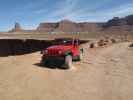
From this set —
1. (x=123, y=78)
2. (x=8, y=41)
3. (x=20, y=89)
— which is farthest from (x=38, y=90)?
(x=8, y=41)

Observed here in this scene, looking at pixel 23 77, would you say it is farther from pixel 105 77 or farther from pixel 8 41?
pixel 8 41

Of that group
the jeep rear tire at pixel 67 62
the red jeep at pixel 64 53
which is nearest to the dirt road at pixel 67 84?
the jeep rear tire at pixel 67 62

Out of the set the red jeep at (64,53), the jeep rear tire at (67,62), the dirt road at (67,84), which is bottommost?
the dirt road at (67,84)

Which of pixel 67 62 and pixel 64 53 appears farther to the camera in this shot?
pixel 67 62

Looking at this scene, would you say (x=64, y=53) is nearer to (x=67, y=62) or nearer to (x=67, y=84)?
(x=67, y=62)

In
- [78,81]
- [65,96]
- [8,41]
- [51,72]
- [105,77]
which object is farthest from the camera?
[8,41]

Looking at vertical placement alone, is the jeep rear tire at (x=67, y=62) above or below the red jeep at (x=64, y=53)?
below

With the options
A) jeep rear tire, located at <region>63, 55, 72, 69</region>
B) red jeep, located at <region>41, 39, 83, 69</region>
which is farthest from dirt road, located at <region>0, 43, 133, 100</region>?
red jeep, located at <region>41, 39, 83, 69</region>

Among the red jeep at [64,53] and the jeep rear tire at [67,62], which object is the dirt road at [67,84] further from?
the red jeep at [64,53]

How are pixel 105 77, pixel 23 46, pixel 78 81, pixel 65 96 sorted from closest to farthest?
pixel 65 96, pixel 78 81, pixel 105 77, pixel 23 46

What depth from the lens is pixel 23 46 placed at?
3534cm

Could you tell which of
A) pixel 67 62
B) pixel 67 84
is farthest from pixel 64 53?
pixel 67 84

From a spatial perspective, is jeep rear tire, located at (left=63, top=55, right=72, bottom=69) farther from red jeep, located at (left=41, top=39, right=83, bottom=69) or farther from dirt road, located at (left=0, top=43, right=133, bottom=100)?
dirt road, located at (left=0, top=43, right=133, bottom=100)

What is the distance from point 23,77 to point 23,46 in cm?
2557
